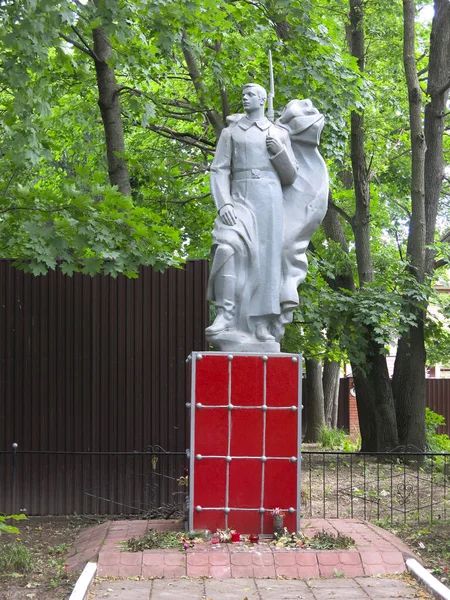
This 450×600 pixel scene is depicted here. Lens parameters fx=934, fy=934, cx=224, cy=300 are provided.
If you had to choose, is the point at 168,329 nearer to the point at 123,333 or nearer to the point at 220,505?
the point at 123,333

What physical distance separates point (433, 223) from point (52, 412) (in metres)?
8.04

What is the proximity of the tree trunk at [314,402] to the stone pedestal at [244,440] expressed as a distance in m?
12.6

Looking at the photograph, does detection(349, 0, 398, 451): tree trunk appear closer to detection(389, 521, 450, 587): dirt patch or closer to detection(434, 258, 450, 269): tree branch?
detection(434, 258, 450, 269): tree branch

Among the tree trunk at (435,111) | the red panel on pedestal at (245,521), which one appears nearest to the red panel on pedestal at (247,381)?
the red panel on pedestal at (245,521)

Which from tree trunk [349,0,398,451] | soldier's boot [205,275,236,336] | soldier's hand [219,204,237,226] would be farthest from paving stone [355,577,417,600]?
tree trunk [349,0,398,451]

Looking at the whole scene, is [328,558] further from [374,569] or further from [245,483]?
[245,483]

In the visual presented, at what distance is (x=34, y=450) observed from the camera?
11.5m

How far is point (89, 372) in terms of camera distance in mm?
11688

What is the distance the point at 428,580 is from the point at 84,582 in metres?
2.67

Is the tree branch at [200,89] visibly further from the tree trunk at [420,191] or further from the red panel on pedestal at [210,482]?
the red panel on pedestal at [210,482]

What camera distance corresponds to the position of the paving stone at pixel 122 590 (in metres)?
7.00

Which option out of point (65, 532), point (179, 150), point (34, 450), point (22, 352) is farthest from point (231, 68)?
point (65, 532)

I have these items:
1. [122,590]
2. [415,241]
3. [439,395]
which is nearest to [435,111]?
[415,241]

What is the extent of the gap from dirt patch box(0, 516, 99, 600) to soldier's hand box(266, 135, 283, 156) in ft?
14.2
